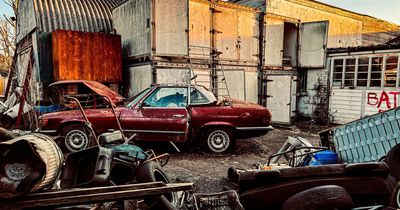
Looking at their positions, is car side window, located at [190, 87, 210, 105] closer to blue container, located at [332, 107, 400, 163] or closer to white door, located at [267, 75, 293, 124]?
blue container, located at [332, 107, 400, 163]

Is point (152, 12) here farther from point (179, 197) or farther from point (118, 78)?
point (179, 197)

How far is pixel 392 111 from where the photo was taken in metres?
4.26

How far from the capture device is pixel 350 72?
440 inches

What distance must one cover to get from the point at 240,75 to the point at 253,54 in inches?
48.9

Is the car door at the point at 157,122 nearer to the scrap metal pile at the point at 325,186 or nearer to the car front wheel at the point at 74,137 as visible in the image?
the car front wheel at the point at 74,137

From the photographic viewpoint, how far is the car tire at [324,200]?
8.85 feet

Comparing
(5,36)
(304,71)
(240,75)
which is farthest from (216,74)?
(5,36)

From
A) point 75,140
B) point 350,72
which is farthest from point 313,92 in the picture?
point 75,140

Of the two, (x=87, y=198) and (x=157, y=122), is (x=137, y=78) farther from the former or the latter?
(x=87, y=198)

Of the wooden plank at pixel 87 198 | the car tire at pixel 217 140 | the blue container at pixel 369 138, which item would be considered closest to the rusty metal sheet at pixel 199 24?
the car tire at pixel 217 140

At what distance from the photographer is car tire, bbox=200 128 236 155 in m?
6.61

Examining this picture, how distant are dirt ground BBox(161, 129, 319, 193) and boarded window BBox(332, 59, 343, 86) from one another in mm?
4303

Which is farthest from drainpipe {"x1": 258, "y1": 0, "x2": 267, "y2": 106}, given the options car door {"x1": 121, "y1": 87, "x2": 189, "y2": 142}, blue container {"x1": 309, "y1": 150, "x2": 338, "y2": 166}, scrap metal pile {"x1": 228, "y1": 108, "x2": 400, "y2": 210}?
scrap metal pile {"x1": 228, "y1": 108, "x2": 400, "y2": 210}

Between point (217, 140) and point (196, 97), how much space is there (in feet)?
3.87
